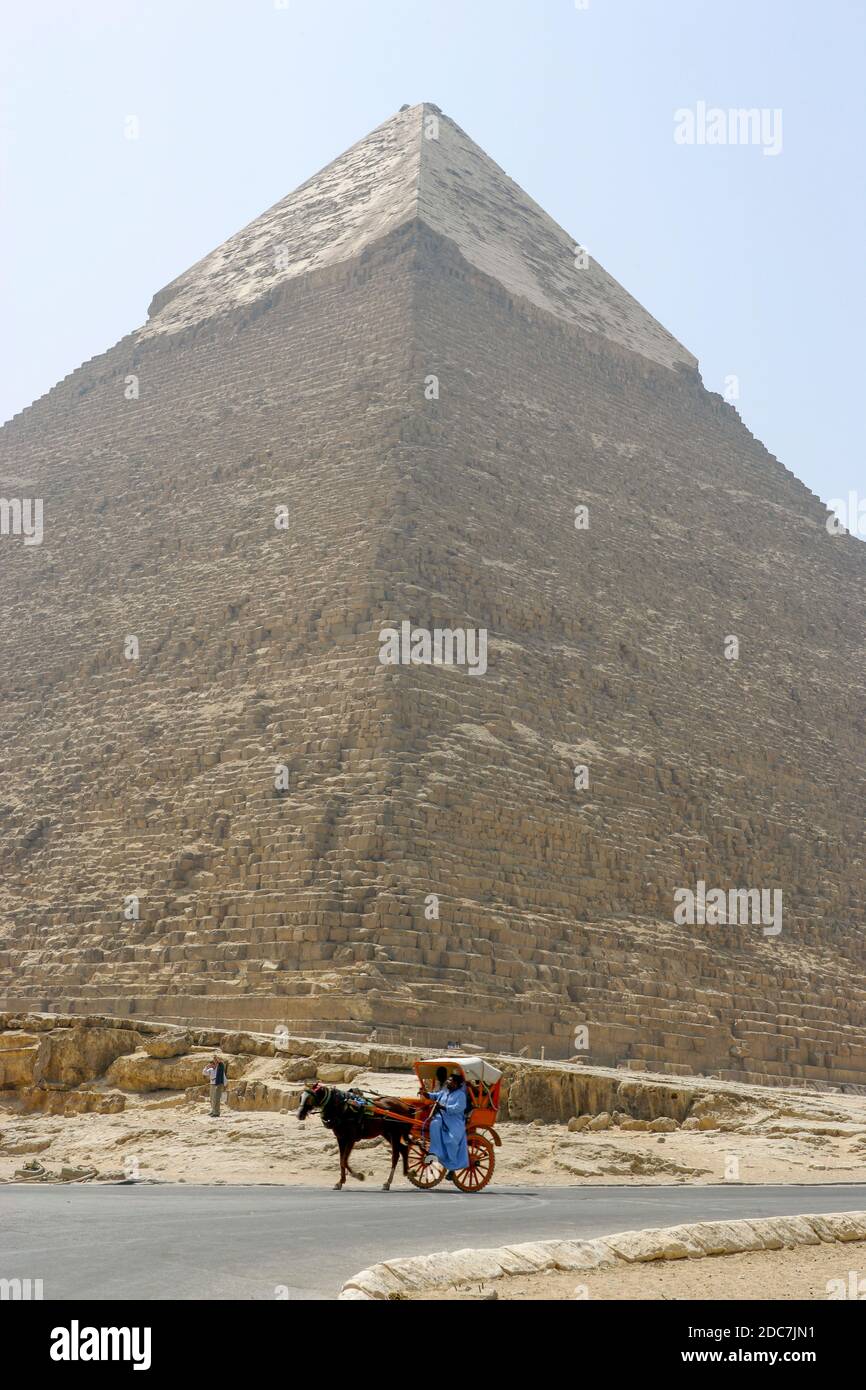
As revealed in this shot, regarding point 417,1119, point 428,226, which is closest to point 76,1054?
point 417,1119

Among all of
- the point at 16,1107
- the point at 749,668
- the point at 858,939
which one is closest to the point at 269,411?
the point at 749,668

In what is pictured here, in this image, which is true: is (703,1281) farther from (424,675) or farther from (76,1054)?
(424,675)

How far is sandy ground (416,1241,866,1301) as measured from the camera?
14.3ft

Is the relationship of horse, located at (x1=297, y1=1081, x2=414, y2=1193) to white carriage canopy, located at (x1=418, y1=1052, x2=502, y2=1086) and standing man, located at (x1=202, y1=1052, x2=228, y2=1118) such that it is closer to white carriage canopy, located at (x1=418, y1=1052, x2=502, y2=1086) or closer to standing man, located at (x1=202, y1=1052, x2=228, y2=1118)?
white carriage canopy, located at (x1=418, y1=1052, x2=502, y2=1086)

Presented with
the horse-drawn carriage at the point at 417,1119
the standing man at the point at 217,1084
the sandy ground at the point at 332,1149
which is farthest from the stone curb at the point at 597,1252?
the standing man at the point at 217,1084

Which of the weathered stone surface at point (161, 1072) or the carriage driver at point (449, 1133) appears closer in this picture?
the carriage driver at point (449, 1133)

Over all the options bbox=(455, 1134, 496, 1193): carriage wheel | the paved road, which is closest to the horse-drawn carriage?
bbox=(455, 1134, 496, 1193): carriage wheel

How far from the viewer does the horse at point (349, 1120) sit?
26.4ft
